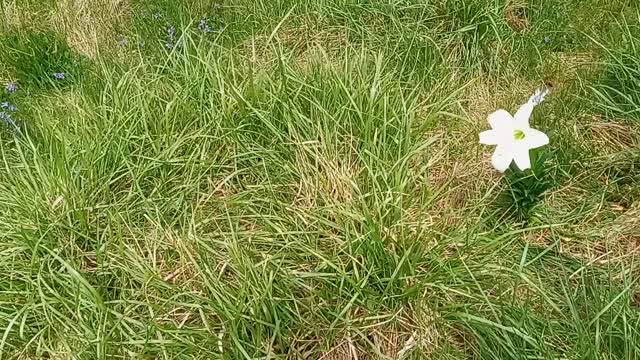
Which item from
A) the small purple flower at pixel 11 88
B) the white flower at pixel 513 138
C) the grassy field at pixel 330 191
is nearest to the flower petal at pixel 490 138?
the white flower at pixel 513 138

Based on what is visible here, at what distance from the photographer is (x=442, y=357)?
1.91 m

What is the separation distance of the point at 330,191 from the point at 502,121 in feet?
2.01

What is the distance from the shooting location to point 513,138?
7.16ft

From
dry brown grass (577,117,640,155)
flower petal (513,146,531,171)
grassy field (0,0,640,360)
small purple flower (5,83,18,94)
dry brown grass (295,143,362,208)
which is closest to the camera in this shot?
grassy field (0,0,640,360)

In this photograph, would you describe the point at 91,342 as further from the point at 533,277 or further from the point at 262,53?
the point at 262,53

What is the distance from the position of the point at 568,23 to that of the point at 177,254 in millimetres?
2002

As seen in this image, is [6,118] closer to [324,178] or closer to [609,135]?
[324,178]

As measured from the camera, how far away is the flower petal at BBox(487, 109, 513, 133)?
2.21m

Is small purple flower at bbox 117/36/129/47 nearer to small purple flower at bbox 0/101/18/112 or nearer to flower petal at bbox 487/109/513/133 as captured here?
small purple flower at bbox 0/101/18/112

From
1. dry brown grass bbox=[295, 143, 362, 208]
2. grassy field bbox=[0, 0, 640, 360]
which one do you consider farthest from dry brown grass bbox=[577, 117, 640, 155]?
dry brown grass bbox=[295, 143, 362, 208]

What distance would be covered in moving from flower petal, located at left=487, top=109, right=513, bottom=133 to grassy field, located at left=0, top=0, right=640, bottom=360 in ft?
0.42

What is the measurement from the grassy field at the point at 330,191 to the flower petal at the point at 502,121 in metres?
0.13

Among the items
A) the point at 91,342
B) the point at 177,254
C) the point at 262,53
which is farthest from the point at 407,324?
the point at 262,53

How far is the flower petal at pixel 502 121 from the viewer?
2211 millimetres
